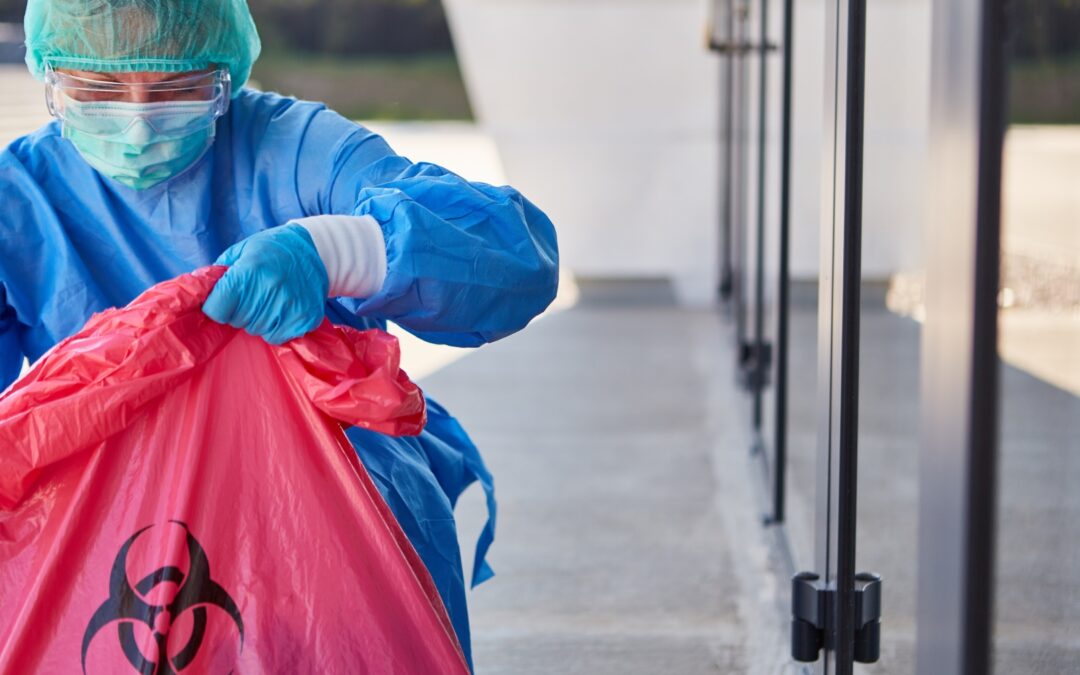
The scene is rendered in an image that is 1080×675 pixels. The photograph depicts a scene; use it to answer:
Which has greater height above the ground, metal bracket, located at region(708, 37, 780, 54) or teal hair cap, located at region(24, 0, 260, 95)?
teal hair cap, located at region(24, 0, 260, 95)

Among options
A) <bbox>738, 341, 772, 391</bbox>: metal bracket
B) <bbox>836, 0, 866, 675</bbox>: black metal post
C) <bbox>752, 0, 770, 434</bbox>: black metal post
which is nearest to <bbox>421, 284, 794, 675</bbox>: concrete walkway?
<bbox>738, 341, 772, 391</bbox>: metal bracket

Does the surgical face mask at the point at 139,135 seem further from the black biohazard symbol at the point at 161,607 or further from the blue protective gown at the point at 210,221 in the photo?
the black biohazard symbol at the point at 161,607

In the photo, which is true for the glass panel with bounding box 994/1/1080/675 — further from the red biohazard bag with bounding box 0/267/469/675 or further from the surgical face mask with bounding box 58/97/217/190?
the surgical face mask with bounding box 58/97/217/190

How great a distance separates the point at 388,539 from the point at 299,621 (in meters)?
0.11

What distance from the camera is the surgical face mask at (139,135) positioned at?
140 centimetres

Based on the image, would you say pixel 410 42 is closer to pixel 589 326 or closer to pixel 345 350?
pixel 589 326

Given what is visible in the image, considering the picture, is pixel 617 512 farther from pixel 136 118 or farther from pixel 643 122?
pixel 643 122

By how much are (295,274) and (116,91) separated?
1.29 feet

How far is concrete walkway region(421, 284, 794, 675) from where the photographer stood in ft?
7.68

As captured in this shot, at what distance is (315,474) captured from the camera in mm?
1258

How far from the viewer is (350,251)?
1.22 meters

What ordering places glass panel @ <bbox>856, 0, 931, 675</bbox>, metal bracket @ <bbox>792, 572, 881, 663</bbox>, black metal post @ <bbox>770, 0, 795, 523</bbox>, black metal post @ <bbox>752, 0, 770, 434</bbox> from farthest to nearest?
glass panel @ <bbox>856, 0, 931, 675</bbox>
black metal post @ <bbox>752, 0, 770, 434</bbox>
black metal post @ <bbox>770, 0, 795, 523</bbox>
metal bracket @ <bbox>792, 572, 881, 663</bbox>

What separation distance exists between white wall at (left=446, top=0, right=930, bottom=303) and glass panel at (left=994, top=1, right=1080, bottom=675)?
1861mm

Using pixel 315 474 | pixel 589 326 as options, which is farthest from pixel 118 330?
pixel 589 326
